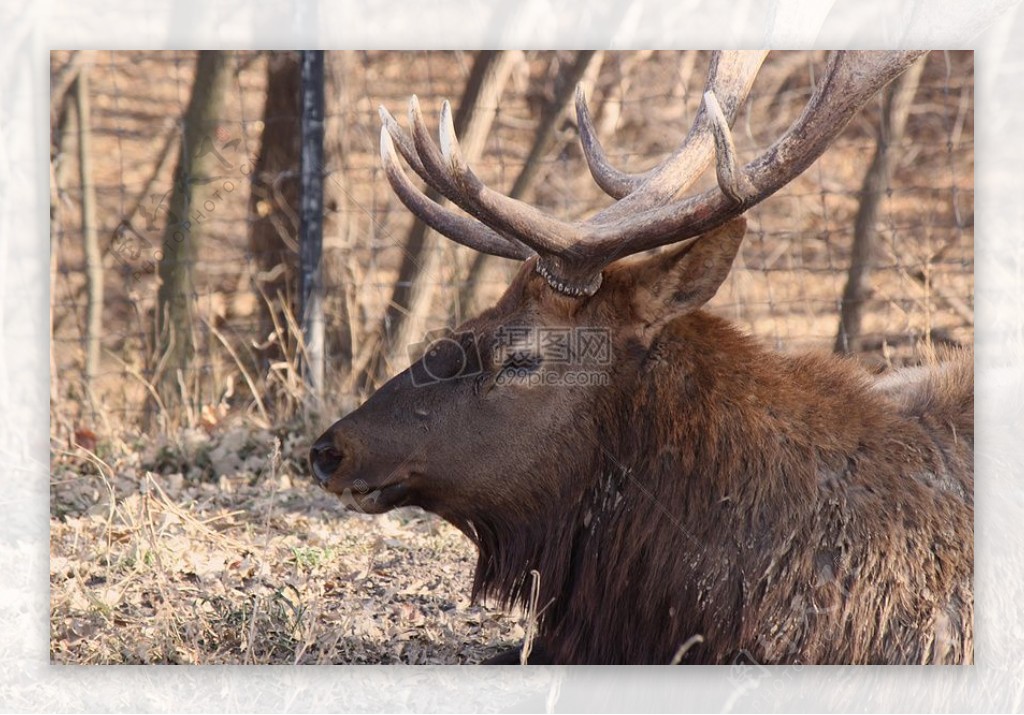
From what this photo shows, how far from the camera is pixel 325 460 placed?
2.96 metres

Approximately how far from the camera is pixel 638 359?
2918mm

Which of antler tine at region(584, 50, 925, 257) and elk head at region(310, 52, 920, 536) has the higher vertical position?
antler tine at region(584, 50, 925, 257)

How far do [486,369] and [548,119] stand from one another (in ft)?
9.45

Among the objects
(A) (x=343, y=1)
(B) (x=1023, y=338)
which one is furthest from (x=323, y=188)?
(B) (x=1023, y=338)

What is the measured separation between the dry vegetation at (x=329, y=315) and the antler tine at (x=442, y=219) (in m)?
0.66

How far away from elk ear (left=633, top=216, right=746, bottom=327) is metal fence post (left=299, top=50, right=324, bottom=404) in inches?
82.4

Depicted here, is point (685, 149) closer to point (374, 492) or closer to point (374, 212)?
point (374, 492)

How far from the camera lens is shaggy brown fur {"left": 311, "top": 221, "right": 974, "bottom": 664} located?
9.34ft

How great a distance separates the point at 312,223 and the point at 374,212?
3.31ft

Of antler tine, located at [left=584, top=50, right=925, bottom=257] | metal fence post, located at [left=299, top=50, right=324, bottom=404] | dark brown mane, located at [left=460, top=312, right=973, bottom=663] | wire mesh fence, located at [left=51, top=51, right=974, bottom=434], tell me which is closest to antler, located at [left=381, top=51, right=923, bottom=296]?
antler tine, located at [left=584, top=50, right=925, bottom=257]

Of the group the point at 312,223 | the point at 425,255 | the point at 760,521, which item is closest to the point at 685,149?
the point at 760,521

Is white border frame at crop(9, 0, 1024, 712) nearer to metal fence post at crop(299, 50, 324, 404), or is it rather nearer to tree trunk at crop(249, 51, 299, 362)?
metal fence post at crop(299, 50, 324, 404)

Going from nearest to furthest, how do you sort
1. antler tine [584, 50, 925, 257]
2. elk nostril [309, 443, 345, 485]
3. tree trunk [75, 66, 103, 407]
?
1. antler tine [584, 50, 925, 257]
2. elk nostril [309, 443, 345, 485]
3. tree trunk [75, 66, 103, 407]

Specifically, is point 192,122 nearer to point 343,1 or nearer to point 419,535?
point 343,1
